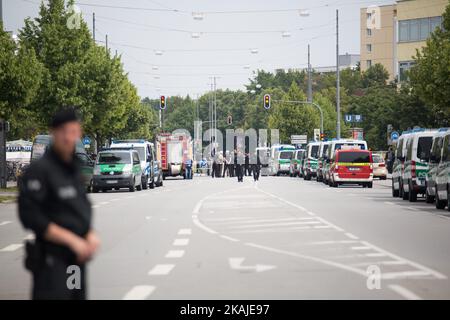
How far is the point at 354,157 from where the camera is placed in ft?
173

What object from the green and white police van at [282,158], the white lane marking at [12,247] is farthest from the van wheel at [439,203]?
the green and white police van at [282,158]

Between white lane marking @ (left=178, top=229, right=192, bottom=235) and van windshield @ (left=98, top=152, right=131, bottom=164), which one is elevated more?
van windshield @ (left=98, top=152, right=131, bottom=164)

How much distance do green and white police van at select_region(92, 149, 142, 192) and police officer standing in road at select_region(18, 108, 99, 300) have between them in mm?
41006

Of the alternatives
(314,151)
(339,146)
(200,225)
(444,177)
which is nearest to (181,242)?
(200,225)

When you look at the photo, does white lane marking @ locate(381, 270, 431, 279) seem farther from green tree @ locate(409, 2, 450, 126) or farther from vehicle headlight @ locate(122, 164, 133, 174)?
vehicle headlight @ locate(122, 164, 133, 174)

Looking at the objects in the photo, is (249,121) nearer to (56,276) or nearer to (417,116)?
(417,116)

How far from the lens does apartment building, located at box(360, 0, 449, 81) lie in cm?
9769

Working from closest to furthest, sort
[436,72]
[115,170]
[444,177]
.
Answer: [444,177] < [436,72] < [115,170]

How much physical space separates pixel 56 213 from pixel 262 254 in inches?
384

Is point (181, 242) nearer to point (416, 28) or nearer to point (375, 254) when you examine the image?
point (375, 254)

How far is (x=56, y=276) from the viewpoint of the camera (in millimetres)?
6984

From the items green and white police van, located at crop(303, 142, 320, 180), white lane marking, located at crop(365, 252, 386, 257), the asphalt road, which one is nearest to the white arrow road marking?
the asphalt road

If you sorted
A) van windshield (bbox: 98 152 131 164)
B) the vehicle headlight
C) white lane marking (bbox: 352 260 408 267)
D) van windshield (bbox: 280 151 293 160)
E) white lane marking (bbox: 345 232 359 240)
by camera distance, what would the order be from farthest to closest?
van windshield (bbox: 280 151 293 160)
van windshield (bbox: 98 152 131 164)
the vehicle headlight
white lane marking (bbox: 345 232 359 240)
white lane marking (bbox: 352 260 408 267)
